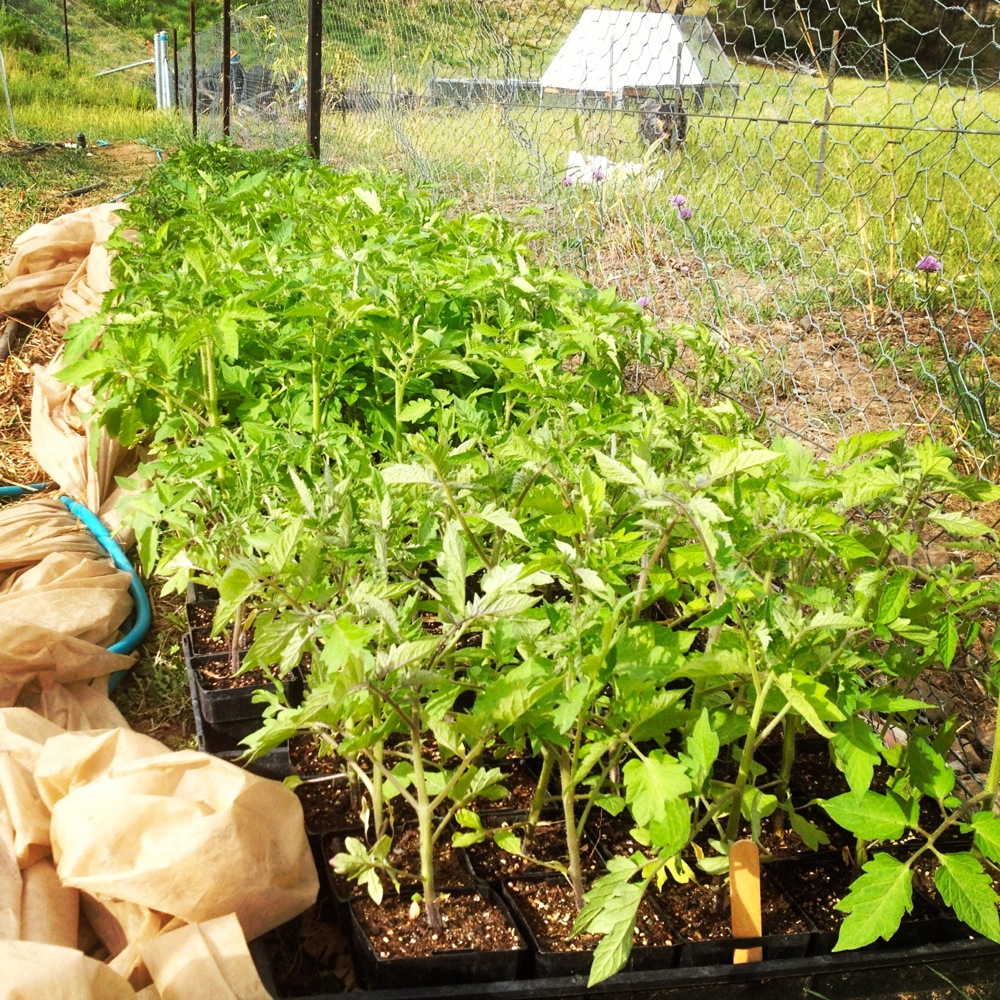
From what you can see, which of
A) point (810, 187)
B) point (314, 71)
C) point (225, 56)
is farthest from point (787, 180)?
point (225, 56)

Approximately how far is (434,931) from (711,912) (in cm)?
41

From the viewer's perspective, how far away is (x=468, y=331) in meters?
2.64

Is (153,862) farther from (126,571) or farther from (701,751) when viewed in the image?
(126,571)

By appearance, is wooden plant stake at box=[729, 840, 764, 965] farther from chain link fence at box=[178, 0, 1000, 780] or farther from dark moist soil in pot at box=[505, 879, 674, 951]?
chain link fence at box=[178, 0, 1000, 780]

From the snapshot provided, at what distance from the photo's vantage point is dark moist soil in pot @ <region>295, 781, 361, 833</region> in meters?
1.70

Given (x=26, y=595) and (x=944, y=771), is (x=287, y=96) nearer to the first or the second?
(x=26, y=595)

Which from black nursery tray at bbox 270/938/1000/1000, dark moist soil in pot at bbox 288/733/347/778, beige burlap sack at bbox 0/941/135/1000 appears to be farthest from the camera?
dark moist soil in pot at bbox 288/733/347/778

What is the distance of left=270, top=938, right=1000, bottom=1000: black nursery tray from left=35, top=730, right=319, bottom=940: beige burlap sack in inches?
6.9

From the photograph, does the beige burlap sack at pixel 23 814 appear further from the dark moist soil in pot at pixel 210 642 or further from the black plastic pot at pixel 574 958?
the black plastic pot at pixel 574 958

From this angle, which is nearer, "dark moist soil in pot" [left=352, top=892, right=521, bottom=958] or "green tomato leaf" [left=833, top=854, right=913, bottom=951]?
"green tomato leaf" [left=833, top=854, right=913, bottom=951]

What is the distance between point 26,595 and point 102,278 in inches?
98.5

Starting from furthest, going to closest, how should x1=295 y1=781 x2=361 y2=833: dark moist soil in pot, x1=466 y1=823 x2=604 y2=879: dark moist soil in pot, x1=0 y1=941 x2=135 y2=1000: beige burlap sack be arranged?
x1=295 y1=781 x2=361 y2=833: dark moist soil in pot < x1=466 y1=823 x2=604 y2=879: dark moist soil in pot < x1=0 y1=941 x2=135 y2=1000: beige burlap sack

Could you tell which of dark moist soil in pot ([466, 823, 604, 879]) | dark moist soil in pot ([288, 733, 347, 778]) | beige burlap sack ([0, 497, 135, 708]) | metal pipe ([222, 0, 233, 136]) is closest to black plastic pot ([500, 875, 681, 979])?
dark moist soil in pot ([466, 823, 604, 879])

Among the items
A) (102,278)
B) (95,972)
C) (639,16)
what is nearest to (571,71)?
(639,16)
